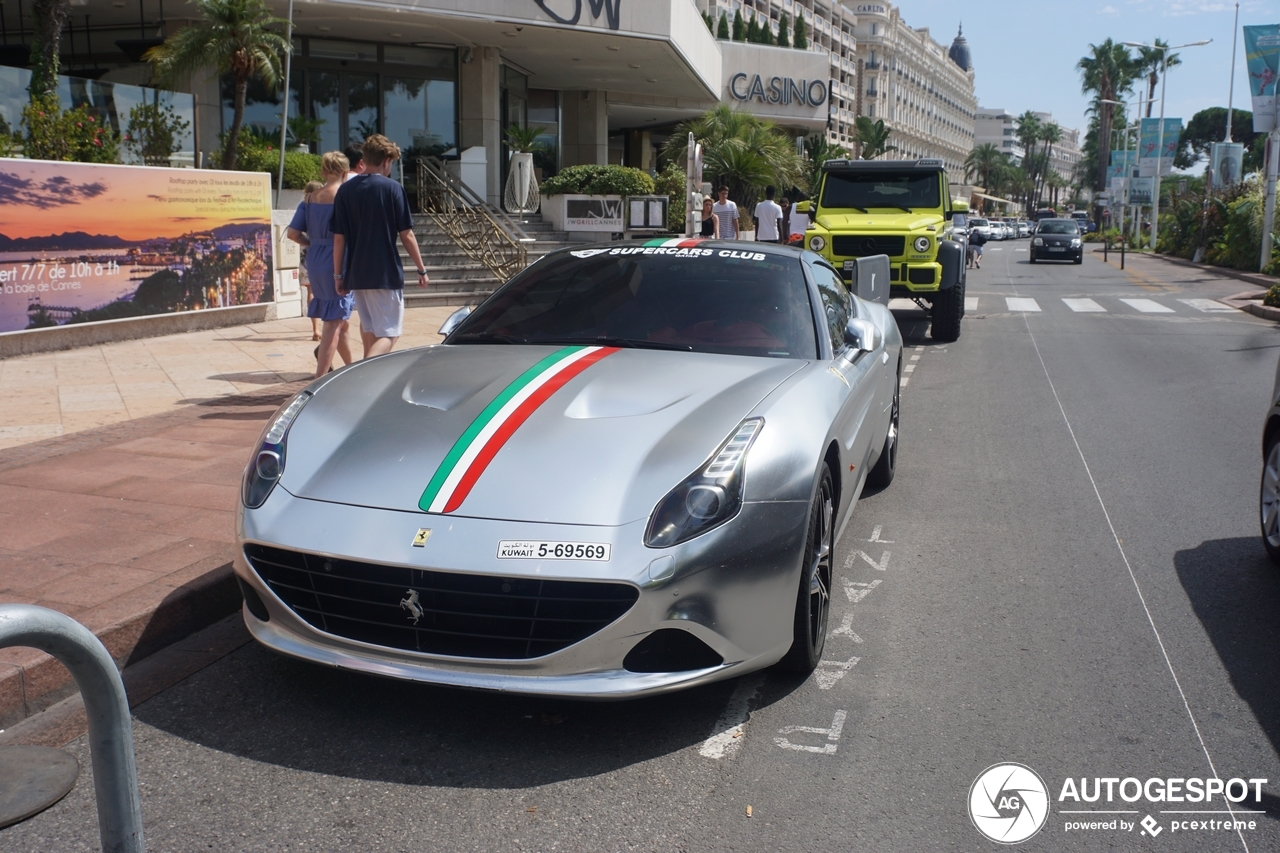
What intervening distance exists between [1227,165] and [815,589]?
38268 mm

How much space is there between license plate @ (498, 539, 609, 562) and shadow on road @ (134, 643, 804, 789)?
429 millimetres

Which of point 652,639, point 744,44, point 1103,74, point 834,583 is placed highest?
point 1103,74

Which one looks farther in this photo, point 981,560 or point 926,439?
point 926,439

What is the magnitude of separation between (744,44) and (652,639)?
130 feet

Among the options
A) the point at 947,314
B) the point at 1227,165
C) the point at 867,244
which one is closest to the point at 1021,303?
→ the point at 947,314

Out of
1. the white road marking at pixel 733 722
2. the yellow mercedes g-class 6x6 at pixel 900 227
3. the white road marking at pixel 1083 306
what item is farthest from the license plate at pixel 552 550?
the white road marking at pixel 1083 306

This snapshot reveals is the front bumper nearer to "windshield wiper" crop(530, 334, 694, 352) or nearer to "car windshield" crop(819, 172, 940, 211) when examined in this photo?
"windshield wiper" crop(530, 334, 694, 352)

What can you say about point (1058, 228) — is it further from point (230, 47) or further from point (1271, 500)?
point (1271, 500)

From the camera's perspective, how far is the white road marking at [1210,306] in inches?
764

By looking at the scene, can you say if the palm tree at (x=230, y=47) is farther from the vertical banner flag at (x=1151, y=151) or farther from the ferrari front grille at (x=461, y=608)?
the vertical banner flag at (x=1151, y=151)

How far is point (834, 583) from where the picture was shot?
15.4 feet

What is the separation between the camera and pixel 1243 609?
14.4 feet

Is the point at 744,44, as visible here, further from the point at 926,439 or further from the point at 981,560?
the point at 981,560

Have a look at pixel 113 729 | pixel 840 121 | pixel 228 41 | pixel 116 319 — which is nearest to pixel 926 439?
pixel 113 729
